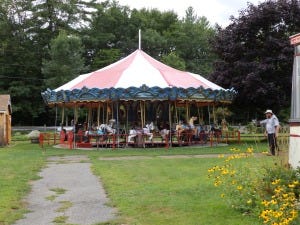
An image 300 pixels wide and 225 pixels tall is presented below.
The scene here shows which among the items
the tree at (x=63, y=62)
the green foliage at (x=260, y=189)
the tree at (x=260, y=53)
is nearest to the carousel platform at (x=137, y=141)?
A: the tree at (x=260, y=53)

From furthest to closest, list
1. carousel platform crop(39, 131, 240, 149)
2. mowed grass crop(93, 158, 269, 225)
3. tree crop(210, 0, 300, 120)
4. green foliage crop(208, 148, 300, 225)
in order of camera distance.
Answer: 1. tree crop(210, 0, 300, 120)
2. carousel platform crop(39, 131, 240, 149)
3. mowed grass crop(93, 158, 269, 225)
4. green foliage crop(208, 148, 300, 225)

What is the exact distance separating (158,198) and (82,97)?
16.3 metres

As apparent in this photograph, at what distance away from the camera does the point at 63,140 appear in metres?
28.0

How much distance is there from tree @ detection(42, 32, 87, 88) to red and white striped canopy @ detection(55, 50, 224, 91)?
23.0 meters

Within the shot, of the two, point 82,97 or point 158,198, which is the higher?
point 82,97

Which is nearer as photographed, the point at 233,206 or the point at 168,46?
the point at 233,206

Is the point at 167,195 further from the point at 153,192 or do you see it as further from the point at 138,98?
the point at 138,98

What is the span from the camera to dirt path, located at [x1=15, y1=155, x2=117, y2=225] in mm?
7938

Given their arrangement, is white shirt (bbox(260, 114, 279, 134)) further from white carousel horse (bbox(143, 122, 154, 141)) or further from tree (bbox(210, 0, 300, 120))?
tree (bbox(210, 0, 300, 120))

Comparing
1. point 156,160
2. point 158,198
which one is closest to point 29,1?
point 156,160

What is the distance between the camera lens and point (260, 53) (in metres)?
28.6

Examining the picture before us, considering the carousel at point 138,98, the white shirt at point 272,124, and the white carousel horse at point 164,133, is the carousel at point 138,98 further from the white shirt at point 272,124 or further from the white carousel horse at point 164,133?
the white shirt at point 272,124

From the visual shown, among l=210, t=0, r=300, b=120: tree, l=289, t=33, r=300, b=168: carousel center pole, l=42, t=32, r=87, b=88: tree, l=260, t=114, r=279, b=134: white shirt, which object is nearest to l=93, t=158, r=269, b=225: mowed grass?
l=289, t=33, r=300, b=168: carousel center pole

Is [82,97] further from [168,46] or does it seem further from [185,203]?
[168,46]
